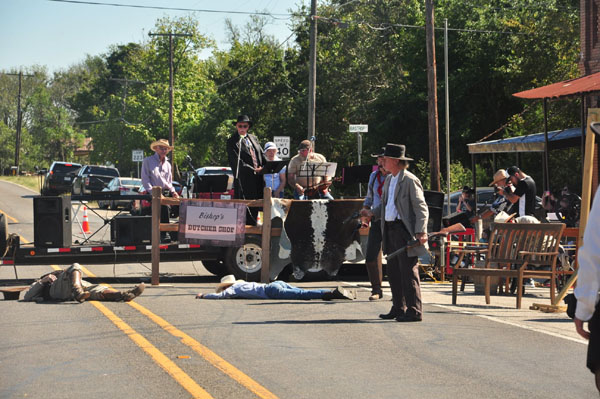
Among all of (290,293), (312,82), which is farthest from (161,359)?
(312,82)

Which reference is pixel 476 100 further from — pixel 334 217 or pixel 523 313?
pixel 523 313

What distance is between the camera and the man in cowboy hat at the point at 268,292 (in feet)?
43.7

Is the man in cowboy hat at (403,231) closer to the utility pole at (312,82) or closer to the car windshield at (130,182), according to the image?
the utility pole at (312,82)

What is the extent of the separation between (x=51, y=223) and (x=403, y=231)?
21.4 feet

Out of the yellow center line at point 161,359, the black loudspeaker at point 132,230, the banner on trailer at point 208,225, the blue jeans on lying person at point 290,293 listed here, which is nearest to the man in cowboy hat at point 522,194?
the blue jeans on lying person at point 290,293

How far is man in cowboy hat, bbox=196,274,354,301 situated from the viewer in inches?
524

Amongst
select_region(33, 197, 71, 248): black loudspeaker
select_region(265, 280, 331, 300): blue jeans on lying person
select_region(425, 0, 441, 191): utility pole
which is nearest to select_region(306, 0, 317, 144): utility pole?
select_region(425, 0, 441, 191): utility pole

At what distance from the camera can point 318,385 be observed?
743 cm

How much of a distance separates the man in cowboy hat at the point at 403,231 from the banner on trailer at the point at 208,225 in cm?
426

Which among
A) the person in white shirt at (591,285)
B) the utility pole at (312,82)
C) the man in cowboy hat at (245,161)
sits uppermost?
the utility pole at (312,82)

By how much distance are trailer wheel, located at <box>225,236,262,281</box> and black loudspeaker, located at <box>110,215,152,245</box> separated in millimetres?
1341

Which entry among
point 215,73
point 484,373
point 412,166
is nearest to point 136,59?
point 215,73

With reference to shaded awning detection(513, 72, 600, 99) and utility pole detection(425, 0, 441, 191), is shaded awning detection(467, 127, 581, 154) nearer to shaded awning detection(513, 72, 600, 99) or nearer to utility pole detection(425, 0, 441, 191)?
utility pole detection(425, 0, 441, 191)

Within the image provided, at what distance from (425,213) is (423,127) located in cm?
3250
